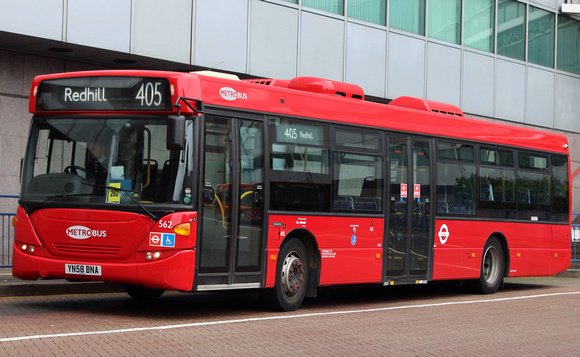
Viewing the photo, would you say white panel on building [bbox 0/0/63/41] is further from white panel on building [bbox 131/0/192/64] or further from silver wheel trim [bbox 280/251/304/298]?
silver wheel trim [bbox 280/251/304/298]

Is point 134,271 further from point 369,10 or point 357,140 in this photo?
point 369,10

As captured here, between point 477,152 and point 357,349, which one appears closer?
point 357,349

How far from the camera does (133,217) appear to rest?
10094mm

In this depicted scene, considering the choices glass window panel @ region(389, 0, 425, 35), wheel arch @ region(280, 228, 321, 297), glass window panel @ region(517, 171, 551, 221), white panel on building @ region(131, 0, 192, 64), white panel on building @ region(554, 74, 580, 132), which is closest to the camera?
wheel arch @ region(280, 228, 321, 297)

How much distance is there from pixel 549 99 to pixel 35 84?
69.0ft

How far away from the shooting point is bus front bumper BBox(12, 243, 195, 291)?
1002cm

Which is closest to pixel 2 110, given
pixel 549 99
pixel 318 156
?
pixel 318 156

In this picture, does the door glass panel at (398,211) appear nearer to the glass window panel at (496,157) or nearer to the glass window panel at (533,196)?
the glass window panel at (496,157)

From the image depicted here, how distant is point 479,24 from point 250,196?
1679 centimetres

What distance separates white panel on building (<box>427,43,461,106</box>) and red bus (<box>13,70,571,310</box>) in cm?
917

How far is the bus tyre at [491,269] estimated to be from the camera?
16172mm

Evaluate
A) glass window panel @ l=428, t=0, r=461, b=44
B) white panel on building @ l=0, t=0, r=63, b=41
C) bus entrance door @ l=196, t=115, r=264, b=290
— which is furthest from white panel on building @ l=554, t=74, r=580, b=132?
bus entrance door @ l=196, t=115, r=264, b=290

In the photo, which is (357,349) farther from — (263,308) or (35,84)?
(35,84)

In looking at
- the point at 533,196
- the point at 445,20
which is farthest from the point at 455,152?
the point at 445,20
